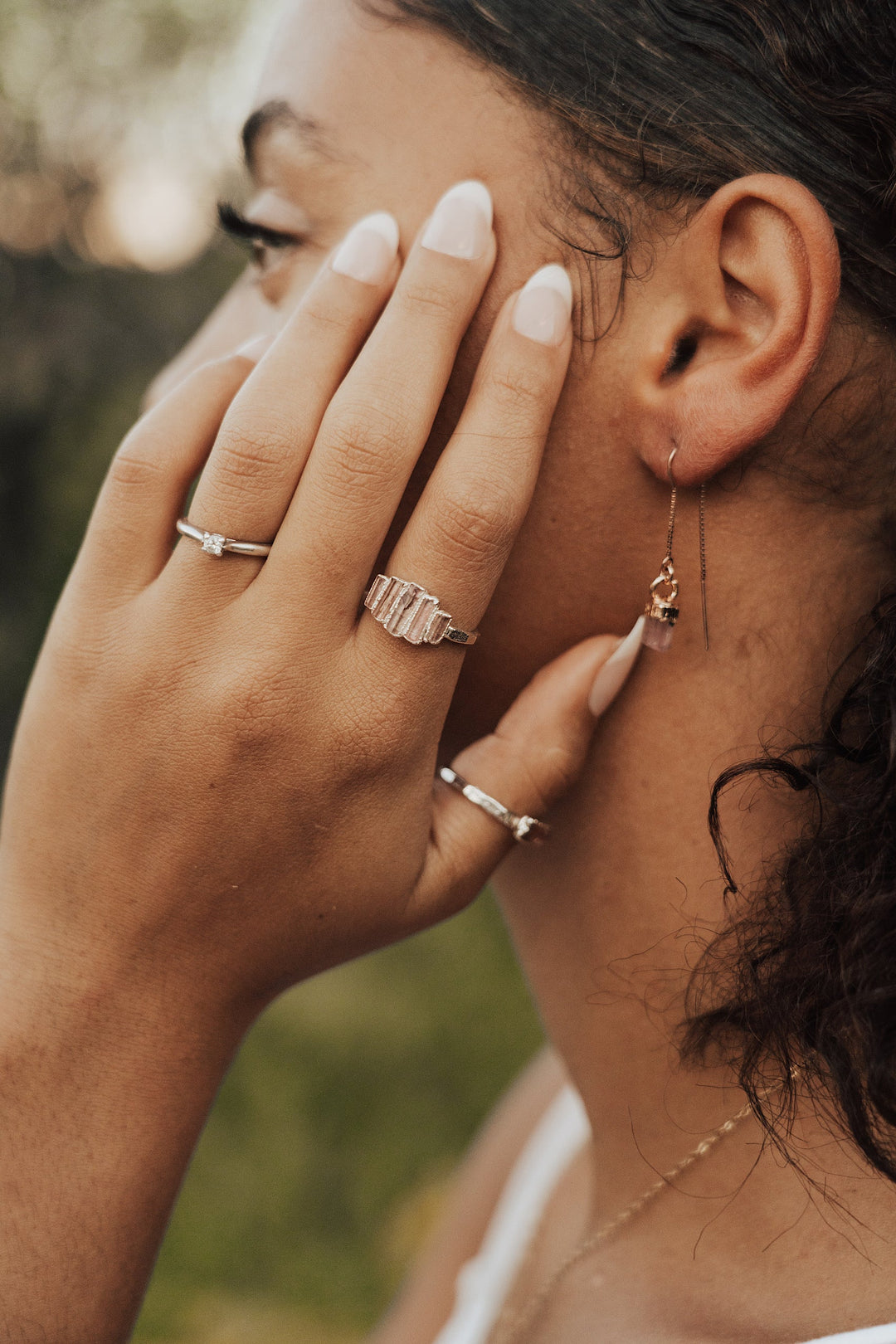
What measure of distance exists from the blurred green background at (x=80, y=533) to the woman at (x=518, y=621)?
2.19 meters

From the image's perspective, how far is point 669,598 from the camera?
1375 millimetres

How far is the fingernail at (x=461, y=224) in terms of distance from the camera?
1276 millimetres

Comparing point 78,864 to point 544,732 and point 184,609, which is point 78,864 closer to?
point 184,609

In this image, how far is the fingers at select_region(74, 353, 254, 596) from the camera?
4.53 feet

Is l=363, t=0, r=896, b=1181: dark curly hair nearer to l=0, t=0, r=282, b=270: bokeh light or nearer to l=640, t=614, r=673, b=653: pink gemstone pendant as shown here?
l=640, t=614, r=673, b=653: pink gemstone pendant

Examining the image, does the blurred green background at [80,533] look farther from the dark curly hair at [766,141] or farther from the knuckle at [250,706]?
the knuckle at [250,706]

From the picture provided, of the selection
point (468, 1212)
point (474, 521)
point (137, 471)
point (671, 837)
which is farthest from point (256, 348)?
point (468, 1212)

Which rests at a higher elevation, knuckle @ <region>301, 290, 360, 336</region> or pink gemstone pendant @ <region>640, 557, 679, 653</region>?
knuckle @ <region>301, 290, 360, 336</region>

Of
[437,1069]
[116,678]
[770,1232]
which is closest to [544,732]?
[116,678]

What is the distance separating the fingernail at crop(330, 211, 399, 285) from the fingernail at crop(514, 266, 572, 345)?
19 cm

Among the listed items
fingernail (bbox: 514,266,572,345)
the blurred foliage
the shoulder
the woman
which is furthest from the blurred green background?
fingernail (bbox: 514,266,572,345)

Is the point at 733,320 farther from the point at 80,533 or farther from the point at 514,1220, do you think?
the point at 80,533

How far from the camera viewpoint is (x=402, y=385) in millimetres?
1261

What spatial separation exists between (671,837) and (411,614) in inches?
20.1
